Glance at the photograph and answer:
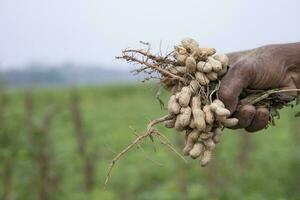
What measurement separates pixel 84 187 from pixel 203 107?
18.8ft

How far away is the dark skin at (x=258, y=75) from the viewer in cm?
254

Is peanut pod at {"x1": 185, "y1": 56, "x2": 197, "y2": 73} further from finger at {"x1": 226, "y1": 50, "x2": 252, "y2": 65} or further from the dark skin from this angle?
Answer: finger at {"x1": 226, "y1": 50, "x2": 252, "y2": 65}

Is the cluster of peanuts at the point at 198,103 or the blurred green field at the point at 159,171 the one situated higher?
the cluster of peanuts at the point at 198,103

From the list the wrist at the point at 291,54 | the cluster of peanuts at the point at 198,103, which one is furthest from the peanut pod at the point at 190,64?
the wrist at the point at 291,54

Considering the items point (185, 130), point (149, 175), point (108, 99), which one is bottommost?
point (108, 99)

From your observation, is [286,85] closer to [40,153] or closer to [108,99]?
[40,153]

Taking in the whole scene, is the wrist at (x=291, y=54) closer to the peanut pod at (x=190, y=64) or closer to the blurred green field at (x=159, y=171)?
the peanut pod at (x=190, y=64)

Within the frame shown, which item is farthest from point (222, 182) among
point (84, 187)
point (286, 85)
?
point (286, 85)

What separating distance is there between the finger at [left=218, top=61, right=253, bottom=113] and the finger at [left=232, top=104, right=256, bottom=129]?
1.8 inches

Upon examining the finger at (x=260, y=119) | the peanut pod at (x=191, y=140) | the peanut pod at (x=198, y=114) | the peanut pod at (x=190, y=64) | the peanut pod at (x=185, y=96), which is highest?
the peanut pod at (x=190, y=64)

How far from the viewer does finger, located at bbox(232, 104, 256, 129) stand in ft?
8.41

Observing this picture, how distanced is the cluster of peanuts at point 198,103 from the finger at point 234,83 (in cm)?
4

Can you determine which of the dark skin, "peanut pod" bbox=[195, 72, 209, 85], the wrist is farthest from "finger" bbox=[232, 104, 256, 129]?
the wrist

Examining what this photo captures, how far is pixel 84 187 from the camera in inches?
316
